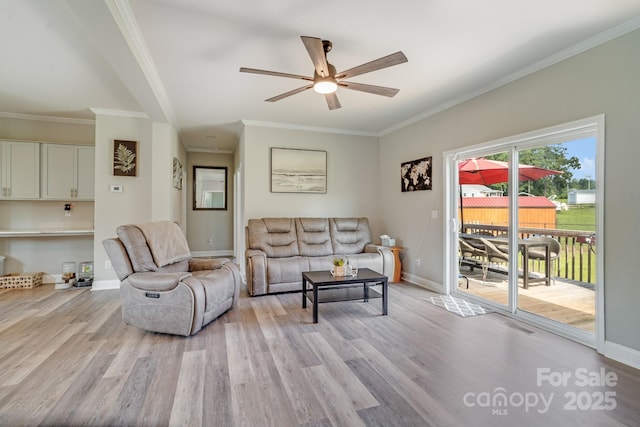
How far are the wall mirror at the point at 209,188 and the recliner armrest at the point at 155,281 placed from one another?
458cm

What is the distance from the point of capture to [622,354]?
227 centimetres

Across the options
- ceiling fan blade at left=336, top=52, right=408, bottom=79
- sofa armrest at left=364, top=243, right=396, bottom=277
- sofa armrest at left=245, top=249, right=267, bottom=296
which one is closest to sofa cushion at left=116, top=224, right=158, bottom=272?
sofa armrest at left=245, top=249, right=267, bottom=296

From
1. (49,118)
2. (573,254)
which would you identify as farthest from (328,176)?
(49,118)

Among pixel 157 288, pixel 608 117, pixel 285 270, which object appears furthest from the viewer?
pixel 285 270

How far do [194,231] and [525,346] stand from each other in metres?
6.56

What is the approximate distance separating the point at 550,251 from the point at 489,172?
3.71ft

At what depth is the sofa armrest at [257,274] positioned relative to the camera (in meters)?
3.93

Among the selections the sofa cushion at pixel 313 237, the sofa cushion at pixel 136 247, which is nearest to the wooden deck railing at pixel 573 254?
the sofa cushion at pixel 313 237

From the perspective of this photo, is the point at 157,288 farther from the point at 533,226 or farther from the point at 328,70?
the point at 533,226

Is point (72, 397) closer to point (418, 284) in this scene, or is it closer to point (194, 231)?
point (418, 284)

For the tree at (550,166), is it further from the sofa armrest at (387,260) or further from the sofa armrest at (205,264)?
the sofa armrest at (205,264)

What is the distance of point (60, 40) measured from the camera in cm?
253

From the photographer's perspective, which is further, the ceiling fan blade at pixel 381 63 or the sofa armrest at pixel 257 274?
the sofa armrest at pixel 257 274

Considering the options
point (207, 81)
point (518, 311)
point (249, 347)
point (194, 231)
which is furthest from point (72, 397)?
point (194, 231)
